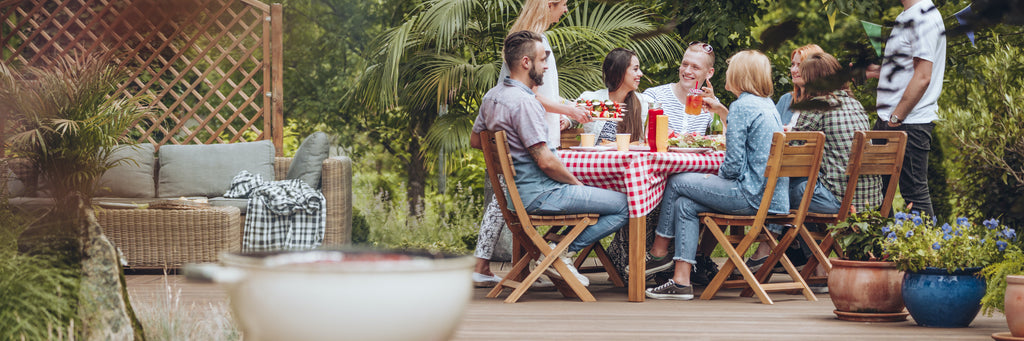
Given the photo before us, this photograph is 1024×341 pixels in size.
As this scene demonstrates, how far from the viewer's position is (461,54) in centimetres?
585

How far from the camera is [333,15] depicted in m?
9.34

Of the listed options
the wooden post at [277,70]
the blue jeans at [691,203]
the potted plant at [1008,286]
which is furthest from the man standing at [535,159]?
the wooden post at [277,70]

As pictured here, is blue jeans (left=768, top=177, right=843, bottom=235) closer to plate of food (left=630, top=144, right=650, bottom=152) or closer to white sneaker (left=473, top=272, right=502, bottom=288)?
plate of food (left=630, top=144, right=650, bottom=152)

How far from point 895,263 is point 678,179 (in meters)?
0.86

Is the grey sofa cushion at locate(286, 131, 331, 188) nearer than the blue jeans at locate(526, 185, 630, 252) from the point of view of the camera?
No

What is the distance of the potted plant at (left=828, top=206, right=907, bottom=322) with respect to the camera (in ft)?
9.59

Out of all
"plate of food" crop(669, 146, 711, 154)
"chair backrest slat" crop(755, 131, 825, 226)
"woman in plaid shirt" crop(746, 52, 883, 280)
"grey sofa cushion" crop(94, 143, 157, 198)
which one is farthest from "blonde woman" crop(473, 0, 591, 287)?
"grey sofa cushion" crop(94, 143, 157, 198)

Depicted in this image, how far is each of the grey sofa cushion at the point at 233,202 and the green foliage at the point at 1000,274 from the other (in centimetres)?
365

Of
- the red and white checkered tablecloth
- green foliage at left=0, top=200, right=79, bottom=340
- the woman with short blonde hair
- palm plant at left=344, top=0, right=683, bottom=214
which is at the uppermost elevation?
palm plant at left=344, top=0, right=683, bottom=214

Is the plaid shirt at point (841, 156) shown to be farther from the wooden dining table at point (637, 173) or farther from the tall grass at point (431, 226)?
the tall grass at point (431, 226)

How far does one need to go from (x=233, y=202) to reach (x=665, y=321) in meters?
3.00

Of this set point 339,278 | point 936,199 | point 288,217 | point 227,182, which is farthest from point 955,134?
point 339,278

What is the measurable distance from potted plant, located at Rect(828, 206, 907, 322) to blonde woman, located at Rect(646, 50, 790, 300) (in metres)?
0.47

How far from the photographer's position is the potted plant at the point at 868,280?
2.92 meters
